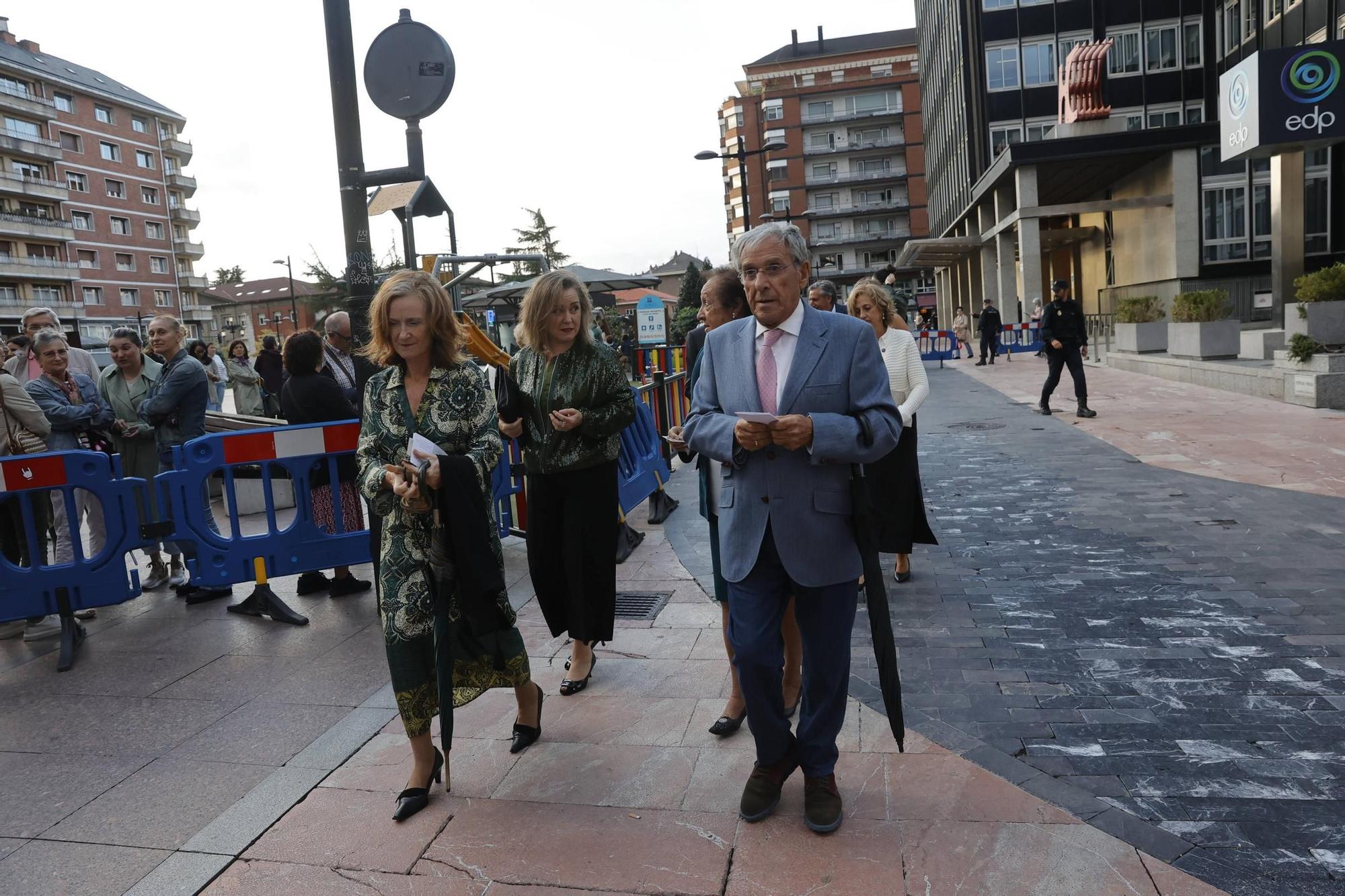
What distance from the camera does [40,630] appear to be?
5816 millimetres

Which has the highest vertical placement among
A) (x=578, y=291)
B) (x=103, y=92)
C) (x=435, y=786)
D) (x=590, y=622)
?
(x=103, y=92)

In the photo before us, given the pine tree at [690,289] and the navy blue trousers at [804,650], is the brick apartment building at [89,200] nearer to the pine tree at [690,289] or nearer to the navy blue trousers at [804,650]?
the pine tree at [690,289]

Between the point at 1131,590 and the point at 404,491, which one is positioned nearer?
the point at 404,491

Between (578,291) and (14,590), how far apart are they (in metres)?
3.95

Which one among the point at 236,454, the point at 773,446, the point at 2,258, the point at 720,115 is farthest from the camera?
the point at 720,115

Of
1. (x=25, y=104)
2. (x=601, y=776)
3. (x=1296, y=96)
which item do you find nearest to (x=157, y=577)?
(x=601, y=776)

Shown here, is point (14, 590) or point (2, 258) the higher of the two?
point (2, 258)

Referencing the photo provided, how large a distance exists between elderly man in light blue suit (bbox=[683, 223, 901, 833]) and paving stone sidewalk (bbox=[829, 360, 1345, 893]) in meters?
0.85

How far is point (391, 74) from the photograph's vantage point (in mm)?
5090

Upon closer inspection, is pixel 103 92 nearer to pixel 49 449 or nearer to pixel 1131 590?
pixel 49 449

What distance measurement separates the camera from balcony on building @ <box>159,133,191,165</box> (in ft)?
249

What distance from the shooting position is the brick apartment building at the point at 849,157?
8719 centimetres

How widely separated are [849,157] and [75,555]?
Result: 292 feet

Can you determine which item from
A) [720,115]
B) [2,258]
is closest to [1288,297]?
[2,258]
